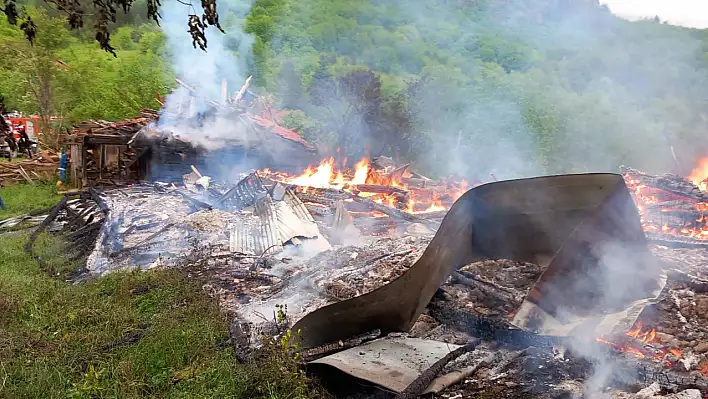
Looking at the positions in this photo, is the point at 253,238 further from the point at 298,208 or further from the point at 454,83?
the point at 454,83

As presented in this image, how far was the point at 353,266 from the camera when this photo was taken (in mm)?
6766

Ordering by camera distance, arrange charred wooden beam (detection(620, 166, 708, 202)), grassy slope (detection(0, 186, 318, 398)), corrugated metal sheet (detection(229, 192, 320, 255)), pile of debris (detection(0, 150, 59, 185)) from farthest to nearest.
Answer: pile of debris (detection(0, 150, 59, 185))
charred wooden beam (detection(620, 166, 708, 202))
corrugated metal sheet (detection(229, 192, 320, 255))
grassy slope (detection(0, 186, 318, 398))

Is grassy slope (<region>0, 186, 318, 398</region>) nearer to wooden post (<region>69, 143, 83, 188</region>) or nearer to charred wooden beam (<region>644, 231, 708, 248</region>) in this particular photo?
charred wooden beam (<region>644, 231, 708, 248</region>)

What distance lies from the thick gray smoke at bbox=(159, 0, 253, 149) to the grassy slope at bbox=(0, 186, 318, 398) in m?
3.74

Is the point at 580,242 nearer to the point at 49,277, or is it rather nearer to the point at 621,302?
the point at 621,302

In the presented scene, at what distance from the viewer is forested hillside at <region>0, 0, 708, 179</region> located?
21438mm

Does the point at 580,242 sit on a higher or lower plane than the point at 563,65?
lower

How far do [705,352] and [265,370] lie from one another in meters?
3.47

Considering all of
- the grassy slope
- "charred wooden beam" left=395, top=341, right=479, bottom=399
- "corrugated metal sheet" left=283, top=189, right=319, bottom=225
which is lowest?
the grassy slope

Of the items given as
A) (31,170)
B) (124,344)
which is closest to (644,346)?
(124,344)

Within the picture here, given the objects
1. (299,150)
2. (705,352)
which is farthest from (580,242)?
(299,150)

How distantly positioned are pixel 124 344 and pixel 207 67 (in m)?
21.0

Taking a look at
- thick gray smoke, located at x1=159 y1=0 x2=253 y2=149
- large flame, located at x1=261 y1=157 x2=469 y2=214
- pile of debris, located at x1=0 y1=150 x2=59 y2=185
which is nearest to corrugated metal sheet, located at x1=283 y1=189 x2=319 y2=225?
large flame, located at x1=261 y1=157 x2=469 y2=214

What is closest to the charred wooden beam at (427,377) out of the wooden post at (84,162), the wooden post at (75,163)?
the wooden post at (84,162)
